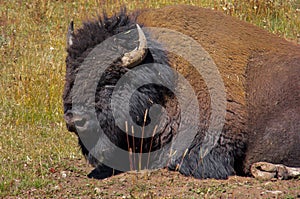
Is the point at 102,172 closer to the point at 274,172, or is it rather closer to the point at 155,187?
the point at 155,187

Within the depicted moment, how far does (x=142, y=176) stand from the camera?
18.0 feet

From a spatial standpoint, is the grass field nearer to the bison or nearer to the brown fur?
the bison

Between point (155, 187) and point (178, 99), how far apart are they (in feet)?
3.26

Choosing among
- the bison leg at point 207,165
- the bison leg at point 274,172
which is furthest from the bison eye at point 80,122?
the bison leg at point 274,172

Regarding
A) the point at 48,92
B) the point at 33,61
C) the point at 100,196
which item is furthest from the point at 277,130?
the point at 33,61

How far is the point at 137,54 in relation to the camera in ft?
Answer: 18.0

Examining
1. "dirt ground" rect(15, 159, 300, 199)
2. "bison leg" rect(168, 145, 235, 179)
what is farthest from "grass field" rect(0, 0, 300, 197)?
"bison leg" rect(168, 145, 235, 179)

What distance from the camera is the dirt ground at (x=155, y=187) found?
15.7 ft

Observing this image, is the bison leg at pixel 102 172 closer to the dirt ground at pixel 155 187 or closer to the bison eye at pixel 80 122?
the dirt ground at pixel 155 187

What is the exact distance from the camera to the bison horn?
18.0ft

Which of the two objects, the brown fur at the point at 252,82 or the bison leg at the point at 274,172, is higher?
the brown fur at the point at 252,82

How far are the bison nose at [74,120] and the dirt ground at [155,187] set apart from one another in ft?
1.62

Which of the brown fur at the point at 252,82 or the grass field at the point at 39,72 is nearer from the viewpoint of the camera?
the brown fur at the point at 252,82

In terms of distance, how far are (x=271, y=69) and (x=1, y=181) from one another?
2.76m
